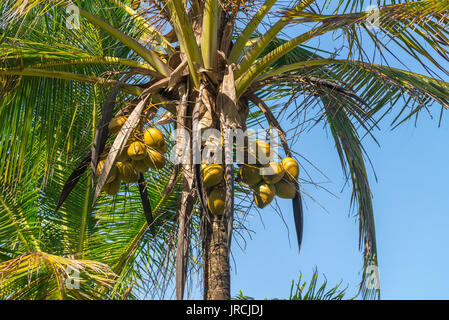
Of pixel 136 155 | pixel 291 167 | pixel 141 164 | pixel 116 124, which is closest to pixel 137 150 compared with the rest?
pixel 136 155

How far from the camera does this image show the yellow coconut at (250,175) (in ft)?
12.2

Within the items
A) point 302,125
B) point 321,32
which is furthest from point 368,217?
point 321,32

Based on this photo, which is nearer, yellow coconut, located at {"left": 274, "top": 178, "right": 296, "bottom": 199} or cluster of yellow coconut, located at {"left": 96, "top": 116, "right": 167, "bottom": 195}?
cluster of yellow coconut, located at {"left": 96, "top": 116, "right": 167, "bottom": 195}

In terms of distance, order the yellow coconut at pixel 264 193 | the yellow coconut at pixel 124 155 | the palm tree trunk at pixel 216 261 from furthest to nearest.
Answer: the yellow coconut at pixel 264 193 < the yellow coconut at pixel 124 155 < the palm tree trunk at pixel 216 261

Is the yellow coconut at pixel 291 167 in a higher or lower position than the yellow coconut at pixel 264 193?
higher

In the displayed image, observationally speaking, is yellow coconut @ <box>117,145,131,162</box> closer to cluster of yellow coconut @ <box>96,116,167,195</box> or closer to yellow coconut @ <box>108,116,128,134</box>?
cluster of yellow coconut @ <box>96,116,167,195</box>

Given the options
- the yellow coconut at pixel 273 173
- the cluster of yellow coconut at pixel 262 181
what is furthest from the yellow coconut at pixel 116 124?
the yellow coconut at pixel 273 173

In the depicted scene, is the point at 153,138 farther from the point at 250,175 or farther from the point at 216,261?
the point at 216,261

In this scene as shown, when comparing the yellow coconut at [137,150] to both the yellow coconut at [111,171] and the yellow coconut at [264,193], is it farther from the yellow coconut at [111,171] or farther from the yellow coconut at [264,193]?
the yellow coconut at [264,193]

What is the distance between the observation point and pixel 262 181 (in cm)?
380

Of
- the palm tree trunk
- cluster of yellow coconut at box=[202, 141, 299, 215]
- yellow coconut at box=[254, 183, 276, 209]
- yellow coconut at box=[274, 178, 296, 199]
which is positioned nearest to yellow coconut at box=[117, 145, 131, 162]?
cluster of yellow coconut at box=[202, 141, 299, 215]

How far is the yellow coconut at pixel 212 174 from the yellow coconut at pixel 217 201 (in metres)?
0.07

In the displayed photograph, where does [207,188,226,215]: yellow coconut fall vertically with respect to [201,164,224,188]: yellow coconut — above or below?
below

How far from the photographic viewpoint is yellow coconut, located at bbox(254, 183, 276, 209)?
375 cm
